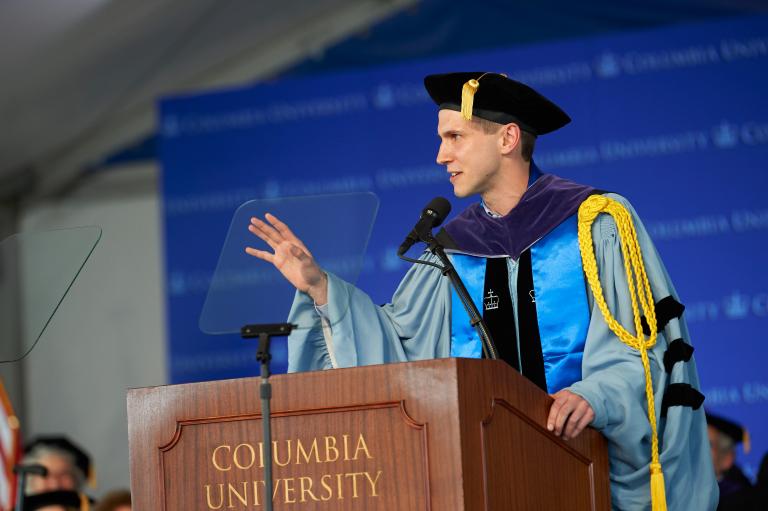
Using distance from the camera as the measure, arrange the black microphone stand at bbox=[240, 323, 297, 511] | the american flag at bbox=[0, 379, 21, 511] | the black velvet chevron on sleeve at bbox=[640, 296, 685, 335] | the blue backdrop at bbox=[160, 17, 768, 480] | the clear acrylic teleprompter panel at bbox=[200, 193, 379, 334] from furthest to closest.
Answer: the blue backdrop at bbox=[160, 17, 768, 480] → the american flag at bbox=[0, 379, 21, 511] → the black velvet chevron on sleeve at bbox=[640, 296, 685, 335] → the clear acrylic teleprompter panel at bbox=[200, 193, 379, 334] → the black microphone stand at bbox=[240, 323, 297, 511]

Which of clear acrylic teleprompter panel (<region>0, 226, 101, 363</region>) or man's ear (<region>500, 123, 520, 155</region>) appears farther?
man's ear (<region>500, 123, 520, 155</region>)

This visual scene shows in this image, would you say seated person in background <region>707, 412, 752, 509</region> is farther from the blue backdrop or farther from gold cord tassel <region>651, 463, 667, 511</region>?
gold cord tassel <region>651, 463, 667, 511</region>

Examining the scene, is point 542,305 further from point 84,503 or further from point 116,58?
point 116,58

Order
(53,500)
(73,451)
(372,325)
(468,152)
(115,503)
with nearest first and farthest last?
1. (372,325)
2. (468,152)
3. (53,500)
4. (115,503)
5. (73,451)

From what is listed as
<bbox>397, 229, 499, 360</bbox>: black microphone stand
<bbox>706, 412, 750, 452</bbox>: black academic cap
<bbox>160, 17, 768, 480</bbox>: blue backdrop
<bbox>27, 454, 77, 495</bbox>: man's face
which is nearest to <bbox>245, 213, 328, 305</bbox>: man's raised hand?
<bbox>397, 229, 499, 360</bbox>: black microphone stand

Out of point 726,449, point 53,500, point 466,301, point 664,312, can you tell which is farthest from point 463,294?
point 726,449

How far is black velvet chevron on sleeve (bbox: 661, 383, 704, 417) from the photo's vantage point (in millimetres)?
3105

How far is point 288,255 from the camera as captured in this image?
10.0 ft

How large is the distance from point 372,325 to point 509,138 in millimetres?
656

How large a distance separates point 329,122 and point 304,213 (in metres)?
4.26

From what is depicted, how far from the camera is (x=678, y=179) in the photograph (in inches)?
256

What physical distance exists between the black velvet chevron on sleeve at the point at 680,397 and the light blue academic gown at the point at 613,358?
0.05 ft

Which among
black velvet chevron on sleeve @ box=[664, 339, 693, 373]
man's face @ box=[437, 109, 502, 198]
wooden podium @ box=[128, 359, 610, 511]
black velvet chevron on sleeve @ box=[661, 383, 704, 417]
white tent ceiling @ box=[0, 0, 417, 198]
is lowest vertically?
wooden podium @ box=[128, 359, 610, 511]

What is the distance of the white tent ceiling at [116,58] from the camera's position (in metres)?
7.10
